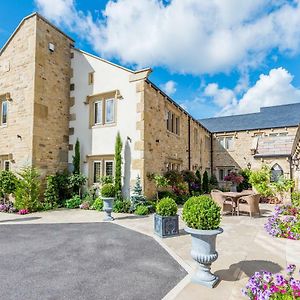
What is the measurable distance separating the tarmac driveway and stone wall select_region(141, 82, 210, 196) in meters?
4.96

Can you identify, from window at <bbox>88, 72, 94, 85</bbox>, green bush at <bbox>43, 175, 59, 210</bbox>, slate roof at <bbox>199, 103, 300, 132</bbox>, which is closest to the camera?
green bush at <bbox>43, 175, 59, 210</bbox>

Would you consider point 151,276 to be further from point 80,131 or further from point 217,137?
point 217,137

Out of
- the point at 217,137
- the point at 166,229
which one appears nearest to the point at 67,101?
the point at 166,229

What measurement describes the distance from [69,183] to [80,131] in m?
2.92

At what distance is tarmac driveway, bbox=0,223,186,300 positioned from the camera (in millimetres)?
3820

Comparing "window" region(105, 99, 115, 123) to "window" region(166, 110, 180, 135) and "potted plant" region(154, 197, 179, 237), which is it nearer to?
"window" region(166, 110, 180, 135)

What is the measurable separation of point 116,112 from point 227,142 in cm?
1722

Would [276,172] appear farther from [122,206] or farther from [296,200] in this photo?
[122,206]

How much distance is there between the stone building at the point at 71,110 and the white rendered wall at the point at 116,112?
0.16 feet

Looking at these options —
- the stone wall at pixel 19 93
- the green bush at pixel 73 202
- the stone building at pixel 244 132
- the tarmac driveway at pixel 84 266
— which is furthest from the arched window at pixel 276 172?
the stone wall at pixel 19 93

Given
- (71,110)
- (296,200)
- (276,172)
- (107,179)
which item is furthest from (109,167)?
(276,172)

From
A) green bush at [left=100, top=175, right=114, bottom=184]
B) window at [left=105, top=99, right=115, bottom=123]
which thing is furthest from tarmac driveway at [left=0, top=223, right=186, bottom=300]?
window at [left=105, top=99, right=115, bottom=123]

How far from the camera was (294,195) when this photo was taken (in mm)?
10078

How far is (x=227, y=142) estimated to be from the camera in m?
26.2
